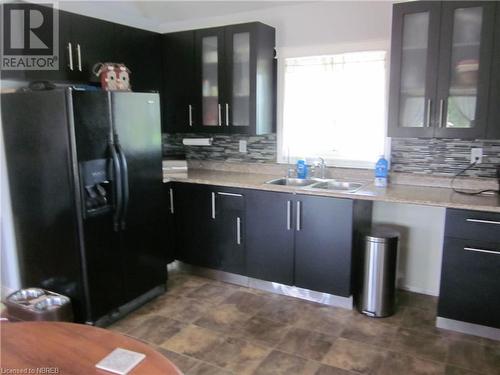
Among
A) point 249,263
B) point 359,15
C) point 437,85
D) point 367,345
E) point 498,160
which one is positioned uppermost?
point 359,15

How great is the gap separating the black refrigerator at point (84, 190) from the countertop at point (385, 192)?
1.97ft

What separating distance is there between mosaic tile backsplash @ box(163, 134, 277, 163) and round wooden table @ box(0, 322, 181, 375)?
2662 mm

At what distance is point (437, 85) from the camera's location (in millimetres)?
2705

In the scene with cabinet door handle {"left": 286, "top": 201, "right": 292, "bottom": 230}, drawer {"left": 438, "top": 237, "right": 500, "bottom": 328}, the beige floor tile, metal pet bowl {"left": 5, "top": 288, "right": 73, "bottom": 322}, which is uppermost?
cabinet door handle {"left": 286, "top": 201, "right": 292, "bottom": 230}

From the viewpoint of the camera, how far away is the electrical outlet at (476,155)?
2.90 m

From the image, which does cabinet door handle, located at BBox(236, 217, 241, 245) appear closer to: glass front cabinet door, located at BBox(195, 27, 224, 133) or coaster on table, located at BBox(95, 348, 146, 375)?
glass front cabinet door, located at BBox(195, 27, 224, 133)

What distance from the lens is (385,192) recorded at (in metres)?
2.83

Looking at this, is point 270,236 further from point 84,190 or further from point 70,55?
point 70,55

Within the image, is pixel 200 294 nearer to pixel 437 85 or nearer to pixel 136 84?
pixel 136 84

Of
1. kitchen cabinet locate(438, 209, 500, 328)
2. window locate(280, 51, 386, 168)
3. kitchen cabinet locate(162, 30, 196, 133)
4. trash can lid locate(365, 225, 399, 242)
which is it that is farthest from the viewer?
kitchen cabinet locate(162, 30, 196, 133)

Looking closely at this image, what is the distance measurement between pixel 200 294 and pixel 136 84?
74.2 inches

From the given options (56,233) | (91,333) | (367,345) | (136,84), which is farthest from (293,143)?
(91,333)

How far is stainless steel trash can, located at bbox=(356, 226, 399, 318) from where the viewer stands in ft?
9.21

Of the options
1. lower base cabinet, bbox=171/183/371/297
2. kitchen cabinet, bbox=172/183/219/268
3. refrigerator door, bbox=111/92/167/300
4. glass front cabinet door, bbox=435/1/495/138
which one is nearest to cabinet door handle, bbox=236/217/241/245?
lower base cabinet, bbox=171/183/371/297
